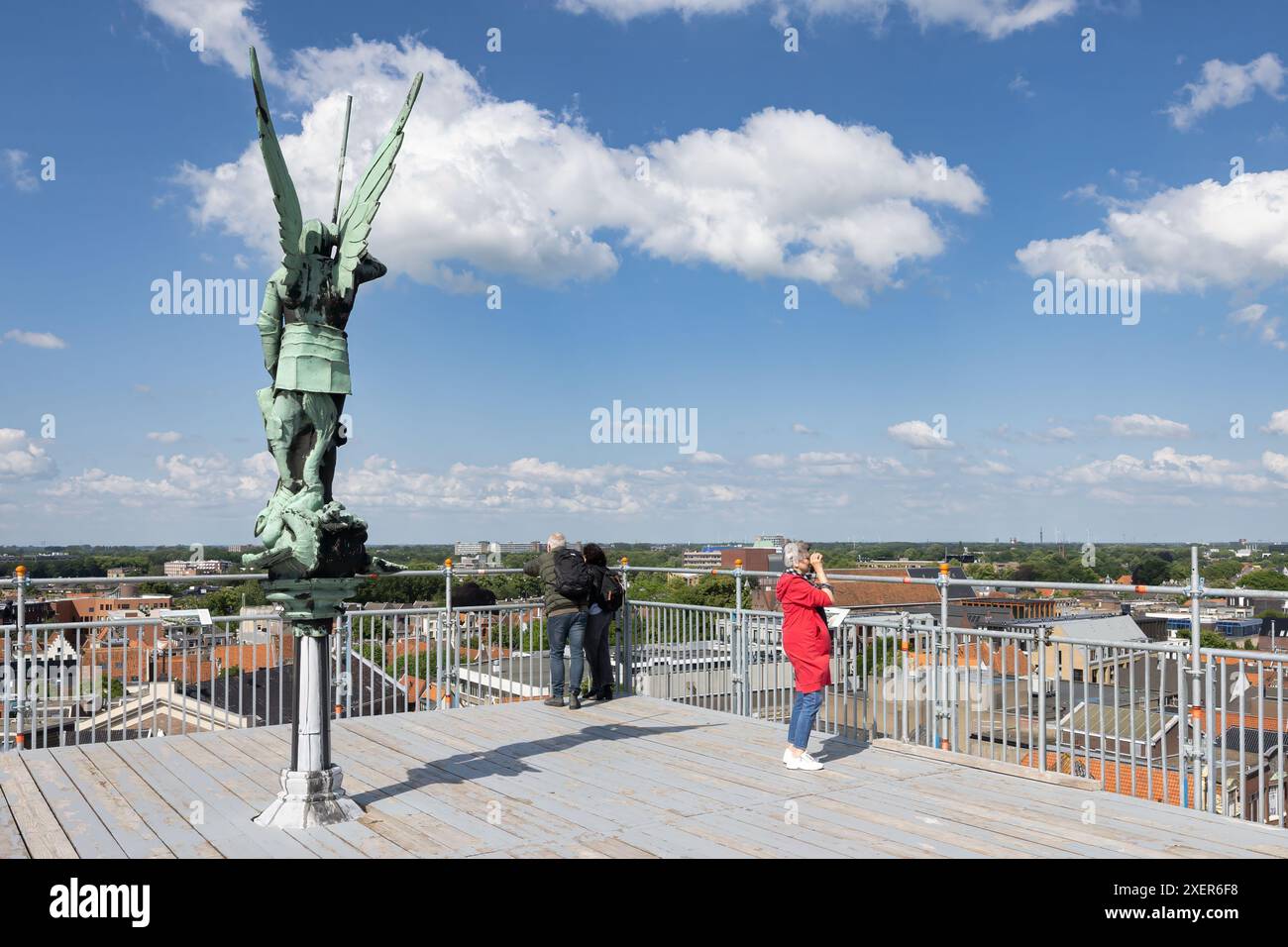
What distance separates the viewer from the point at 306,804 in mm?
5766

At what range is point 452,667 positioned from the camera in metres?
10.8

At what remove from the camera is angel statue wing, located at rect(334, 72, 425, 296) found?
599 cm

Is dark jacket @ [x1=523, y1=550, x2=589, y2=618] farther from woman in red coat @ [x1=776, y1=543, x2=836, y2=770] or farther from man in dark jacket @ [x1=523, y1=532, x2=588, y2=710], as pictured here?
woman in red coat @ [x1=776, y1=543, x2=836, y2=770]

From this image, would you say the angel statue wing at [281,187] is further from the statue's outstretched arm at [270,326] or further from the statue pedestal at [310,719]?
the statue pedestal at [310,719]

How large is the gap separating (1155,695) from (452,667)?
278 inches

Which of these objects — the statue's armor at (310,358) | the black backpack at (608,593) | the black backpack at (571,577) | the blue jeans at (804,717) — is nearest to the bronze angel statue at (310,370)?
the statue's armor at (310,358)

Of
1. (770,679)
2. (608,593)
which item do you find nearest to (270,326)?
(608,593)

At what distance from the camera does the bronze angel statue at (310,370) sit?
574cm

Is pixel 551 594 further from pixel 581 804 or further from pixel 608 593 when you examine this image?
pixel 581 804

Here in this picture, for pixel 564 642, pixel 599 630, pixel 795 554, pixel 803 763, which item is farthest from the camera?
pixel 599 630

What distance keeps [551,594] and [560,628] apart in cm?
37

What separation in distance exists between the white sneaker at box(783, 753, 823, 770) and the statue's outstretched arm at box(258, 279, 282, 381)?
14.9ft

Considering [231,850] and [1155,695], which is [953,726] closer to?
[1155,695]
